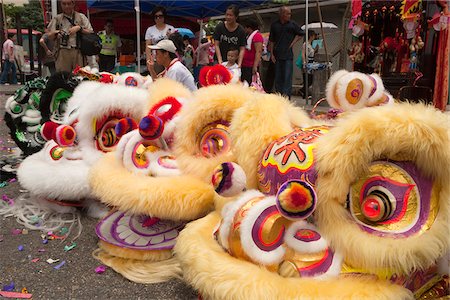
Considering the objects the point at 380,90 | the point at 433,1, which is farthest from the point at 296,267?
the point at 433,1

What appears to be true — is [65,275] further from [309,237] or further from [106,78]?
[106,78]

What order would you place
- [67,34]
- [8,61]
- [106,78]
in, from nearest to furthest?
[106,78]
[67,34]
[8,61]

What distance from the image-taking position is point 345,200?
1465mm

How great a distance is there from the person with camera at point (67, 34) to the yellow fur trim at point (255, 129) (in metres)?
3.57

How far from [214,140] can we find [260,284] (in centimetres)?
102

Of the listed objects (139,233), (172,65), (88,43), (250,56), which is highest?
(88,43)

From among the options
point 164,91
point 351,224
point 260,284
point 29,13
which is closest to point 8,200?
point 164,91

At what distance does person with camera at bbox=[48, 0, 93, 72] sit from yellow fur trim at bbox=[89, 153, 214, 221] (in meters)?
3.14

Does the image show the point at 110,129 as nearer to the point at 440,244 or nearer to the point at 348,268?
the point at 348,268

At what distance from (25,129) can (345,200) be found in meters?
3.13

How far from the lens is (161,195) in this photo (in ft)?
6.56

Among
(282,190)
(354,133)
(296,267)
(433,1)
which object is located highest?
(433,1)

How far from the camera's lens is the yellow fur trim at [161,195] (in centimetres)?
200

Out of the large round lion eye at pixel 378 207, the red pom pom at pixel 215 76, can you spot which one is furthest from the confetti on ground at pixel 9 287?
the large round lion eye at pixel 378 207
